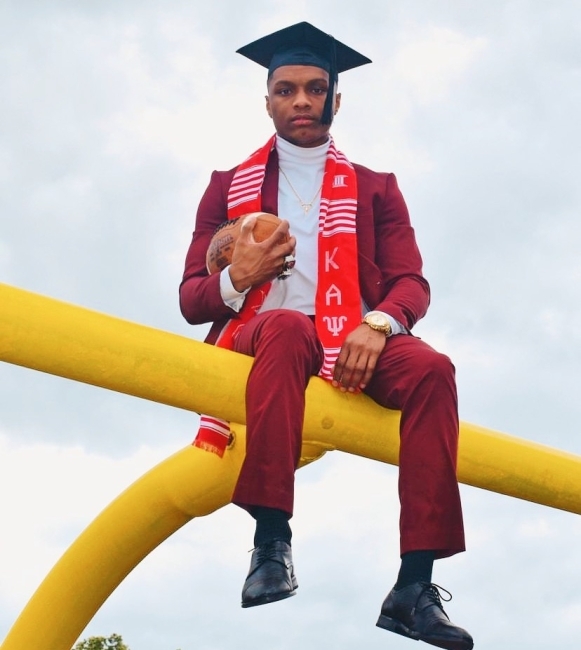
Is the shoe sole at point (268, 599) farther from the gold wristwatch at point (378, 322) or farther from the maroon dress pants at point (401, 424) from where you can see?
the gold wristwatch at point (378, 322)

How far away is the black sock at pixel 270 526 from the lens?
375 cm

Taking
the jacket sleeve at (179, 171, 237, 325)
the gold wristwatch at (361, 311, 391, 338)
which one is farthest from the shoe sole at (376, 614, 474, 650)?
the jacket sleeve at (179, 171, 237, 325)

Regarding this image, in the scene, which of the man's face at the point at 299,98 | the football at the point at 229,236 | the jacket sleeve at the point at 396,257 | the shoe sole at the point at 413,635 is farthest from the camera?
the man's face at the point at 299,98

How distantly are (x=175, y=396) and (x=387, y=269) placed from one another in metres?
1.18

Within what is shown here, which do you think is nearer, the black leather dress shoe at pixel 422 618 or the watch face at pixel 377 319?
the black leather dress shoe at pixel 422 618

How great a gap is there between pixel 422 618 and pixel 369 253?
165 cm

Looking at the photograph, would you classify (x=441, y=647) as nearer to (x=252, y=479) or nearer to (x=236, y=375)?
(x=252, y=479)

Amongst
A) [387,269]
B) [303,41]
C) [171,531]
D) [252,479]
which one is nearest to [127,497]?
[171,531]

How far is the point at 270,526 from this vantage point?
377 cm

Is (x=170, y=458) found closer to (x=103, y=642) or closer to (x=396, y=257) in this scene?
(x=396, y=257)

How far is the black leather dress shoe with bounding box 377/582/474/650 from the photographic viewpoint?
145 inches

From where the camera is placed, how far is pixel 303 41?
16.6ft

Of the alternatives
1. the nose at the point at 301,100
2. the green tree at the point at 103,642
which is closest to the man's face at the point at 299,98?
the nose at the point at 301,100

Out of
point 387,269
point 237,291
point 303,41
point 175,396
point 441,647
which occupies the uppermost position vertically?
point 303,41
